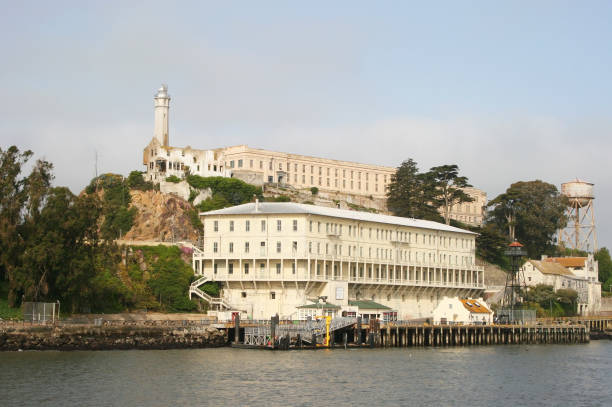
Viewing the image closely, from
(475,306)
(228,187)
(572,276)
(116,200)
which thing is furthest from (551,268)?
(116,200)

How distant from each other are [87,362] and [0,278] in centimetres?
1688

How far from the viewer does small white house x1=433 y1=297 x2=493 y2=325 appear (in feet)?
292

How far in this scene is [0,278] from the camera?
74.9 meters

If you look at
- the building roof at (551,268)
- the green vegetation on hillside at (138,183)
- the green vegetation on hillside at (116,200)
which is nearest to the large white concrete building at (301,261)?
the green vegetation on hillside at (116,200)

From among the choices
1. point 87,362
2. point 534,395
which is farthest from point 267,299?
point 534,395

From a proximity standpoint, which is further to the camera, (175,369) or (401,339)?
(401,339)

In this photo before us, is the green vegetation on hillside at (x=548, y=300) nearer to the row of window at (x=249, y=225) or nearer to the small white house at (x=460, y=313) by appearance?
the small white house at (x=460, y=313)

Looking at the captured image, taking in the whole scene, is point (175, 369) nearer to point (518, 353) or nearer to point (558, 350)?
point (518, 353)

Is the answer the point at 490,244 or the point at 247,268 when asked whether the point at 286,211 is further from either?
the point at 490,244

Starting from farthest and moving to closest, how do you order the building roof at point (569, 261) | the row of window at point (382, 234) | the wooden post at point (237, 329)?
the building roof at point (569, 261) → the row of window at point (382, 234) → the wooden post at point (237, 329)

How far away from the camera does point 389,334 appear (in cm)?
7981

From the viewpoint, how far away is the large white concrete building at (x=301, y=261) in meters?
87.9

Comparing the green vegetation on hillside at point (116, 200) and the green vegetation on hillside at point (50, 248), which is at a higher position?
the green vegetation on hillside at point (116, 200)

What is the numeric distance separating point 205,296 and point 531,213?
2196 inches
